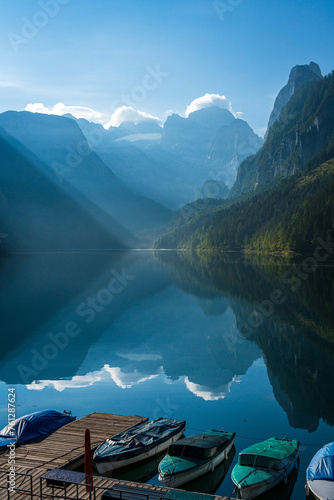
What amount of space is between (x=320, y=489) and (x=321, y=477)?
763mm

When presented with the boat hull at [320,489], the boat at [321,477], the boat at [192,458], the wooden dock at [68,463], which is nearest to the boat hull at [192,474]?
the boat at [192,458]

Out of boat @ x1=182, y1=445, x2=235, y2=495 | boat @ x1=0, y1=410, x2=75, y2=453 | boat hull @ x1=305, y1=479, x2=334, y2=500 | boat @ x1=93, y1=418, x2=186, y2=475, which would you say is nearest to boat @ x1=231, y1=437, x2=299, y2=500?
boat @ x1=182, y1=445, x2=235, y2=495

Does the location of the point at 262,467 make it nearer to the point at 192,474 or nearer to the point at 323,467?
the point at 323,467

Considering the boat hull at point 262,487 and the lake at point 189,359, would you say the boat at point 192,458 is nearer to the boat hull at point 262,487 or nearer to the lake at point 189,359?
the lake at point 189,359

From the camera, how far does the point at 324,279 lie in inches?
4134

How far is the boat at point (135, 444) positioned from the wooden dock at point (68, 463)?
126 cm

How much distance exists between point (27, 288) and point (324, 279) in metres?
72.4

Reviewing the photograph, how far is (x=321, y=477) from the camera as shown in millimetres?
19406

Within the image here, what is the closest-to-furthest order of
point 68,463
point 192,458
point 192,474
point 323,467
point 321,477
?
point 321,477 → point 323,467 → point 192,474 → point 192,458 → point 68,463

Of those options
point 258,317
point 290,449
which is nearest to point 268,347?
point 258,317

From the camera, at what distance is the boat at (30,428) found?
82.5ft

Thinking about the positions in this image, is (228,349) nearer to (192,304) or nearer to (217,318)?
(217,318)

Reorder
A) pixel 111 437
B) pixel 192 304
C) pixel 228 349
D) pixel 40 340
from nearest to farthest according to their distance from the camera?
pixel 111 437 < pixel 228 349 < pixel 40 340 < pixel 192 304

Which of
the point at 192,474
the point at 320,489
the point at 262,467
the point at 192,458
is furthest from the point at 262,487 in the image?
the point at 192,458
